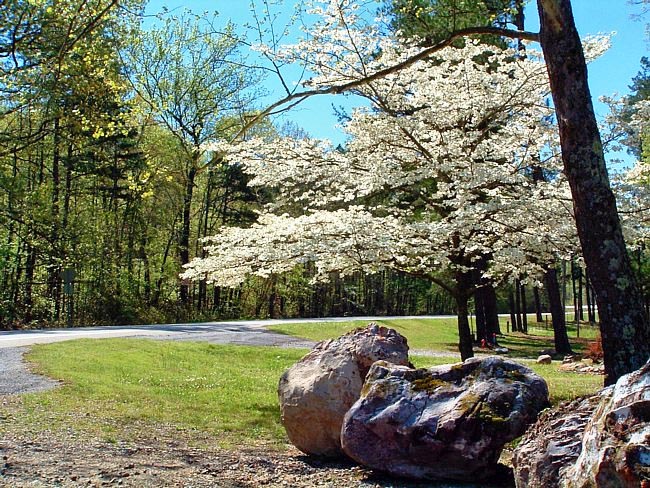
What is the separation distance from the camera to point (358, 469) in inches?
240

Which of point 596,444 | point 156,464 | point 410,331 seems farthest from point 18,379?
point 410,331

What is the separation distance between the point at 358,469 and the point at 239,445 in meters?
1.61

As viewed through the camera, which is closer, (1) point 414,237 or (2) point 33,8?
(2) point 33,8

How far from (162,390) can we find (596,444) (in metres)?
8.42

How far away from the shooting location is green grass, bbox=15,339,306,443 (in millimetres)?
Answer: 7848

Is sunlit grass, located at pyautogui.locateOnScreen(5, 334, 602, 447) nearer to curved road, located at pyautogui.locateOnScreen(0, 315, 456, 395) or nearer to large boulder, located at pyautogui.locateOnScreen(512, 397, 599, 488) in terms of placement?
curved road, located at pyautogui.locateOnScreen(0, 315, 456, 395)

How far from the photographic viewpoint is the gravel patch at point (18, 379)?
31.1ft

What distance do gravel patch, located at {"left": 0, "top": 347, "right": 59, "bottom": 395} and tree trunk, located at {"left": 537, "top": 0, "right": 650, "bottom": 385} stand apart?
25.8 ft

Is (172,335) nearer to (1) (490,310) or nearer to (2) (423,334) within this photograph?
(1) (490,310)

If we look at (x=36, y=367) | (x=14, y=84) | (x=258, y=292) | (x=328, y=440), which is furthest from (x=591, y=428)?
(x=258, y=292)

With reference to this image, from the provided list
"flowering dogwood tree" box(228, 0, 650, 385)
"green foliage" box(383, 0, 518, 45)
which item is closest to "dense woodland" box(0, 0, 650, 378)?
"green foliage" box(383, 0, 518, 45)

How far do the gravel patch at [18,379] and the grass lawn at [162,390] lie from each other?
10.7 inches

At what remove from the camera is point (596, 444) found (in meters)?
3.11

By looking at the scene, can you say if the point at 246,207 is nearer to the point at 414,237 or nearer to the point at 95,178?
the point at 95,178
